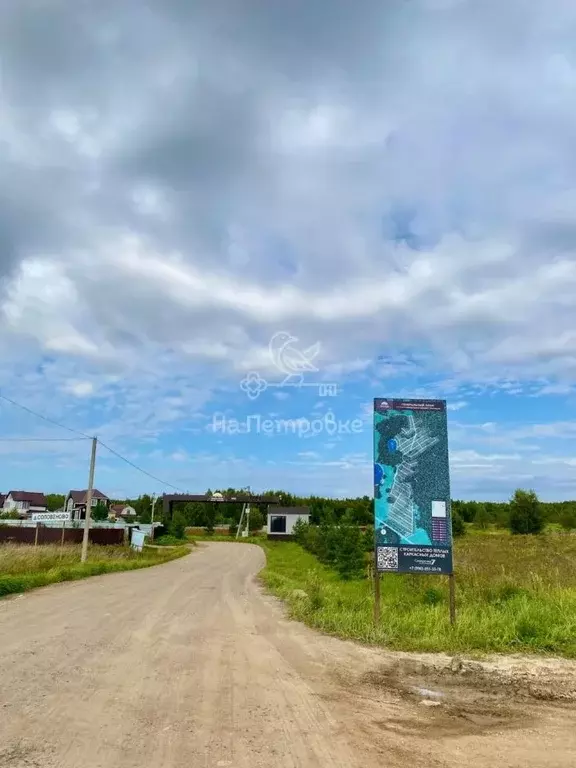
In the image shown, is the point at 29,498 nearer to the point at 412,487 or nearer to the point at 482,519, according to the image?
the point at 482,519

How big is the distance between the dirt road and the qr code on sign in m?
1.61

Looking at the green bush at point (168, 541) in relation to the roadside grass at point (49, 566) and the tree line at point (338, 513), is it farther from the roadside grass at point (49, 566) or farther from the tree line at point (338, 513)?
the roadside grass at point (49, 566)

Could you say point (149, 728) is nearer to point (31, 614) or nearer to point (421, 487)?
point (421, 487)

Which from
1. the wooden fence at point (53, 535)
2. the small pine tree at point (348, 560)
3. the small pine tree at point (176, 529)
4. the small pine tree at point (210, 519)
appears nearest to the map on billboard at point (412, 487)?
the small pine tree at point (348, 560)

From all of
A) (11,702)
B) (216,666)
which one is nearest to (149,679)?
(216,666)

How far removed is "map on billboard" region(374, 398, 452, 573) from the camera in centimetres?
1033

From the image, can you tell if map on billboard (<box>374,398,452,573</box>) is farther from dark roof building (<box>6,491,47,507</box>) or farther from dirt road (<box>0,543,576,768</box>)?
dark roof building (<box>6,491,47,507</box>)

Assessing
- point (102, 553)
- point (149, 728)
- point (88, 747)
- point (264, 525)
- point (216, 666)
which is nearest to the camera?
point (88, 747)

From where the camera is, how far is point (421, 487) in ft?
34.9

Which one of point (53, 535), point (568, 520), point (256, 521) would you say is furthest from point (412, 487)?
point (256, 521)

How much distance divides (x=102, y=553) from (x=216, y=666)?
23.9 metres

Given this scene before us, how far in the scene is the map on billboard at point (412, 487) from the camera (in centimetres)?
1033

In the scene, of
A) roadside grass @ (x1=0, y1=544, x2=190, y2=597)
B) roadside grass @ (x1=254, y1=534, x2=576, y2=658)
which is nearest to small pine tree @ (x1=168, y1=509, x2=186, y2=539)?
roadside grass @ (x1=0, y1=544, x2=190, y2=597)

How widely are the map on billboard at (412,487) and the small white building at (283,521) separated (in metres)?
58.8
